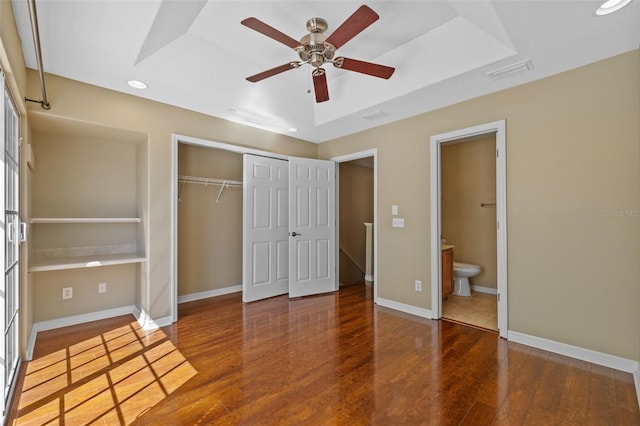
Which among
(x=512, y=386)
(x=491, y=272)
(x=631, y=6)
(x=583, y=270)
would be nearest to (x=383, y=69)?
(x=631, y=6)

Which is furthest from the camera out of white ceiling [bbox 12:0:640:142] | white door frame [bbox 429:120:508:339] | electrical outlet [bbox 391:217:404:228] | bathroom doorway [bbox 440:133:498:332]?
bathroom doorway [bbox 440:133:498:332]

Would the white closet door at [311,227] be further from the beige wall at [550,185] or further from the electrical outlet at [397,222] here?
the beige wall at [550,185]

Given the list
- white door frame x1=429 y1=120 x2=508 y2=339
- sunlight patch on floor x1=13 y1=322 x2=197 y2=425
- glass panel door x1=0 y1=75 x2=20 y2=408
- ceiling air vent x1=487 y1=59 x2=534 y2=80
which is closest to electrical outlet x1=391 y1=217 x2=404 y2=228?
white door frame x1=429 y1=120 x2=508 y2=339

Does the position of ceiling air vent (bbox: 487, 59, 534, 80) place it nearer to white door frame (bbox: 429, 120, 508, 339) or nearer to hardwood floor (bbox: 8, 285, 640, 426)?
white door frame (bbox: 429, 120, 508, 339)

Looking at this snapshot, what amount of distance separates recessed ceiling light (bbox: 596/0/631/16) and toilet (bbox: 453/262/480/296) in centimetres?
329

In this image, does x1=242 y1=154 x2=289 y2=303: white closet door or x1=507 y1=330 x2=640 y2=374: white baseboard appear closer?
x1=507 y1=330 x2=640 y2=374: white baseboard

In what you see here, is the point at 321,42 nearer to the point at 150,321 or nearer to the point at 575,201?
the point at 575,201

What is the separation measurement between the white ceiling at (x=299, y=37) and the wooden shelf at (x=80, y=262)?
5.78 ft

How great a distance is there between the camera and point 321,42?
6.98 ft

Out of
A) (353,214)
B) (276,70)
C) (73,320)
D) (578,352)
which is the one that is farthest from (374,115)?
(73,320)

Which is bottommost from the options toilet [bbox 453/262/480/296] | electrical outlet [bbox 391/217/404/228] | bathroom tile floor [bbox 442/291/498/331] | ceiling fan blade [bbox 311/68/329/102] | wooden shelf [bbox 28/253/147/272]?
bathroom tile floor [bbox 442/291/498/331]

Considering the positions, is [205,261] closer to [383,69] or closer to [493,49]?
[383,69]

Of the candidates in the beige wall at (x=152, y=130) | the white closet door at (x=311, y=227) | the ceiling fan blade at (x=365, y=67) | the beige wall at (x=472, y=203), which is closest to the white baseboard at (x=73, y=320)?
the beige wall at (x=152, y=130)

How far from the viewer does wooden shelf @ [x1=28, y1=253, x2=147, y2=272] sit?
9.16ft
